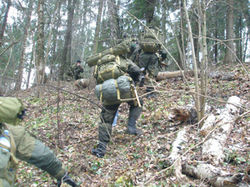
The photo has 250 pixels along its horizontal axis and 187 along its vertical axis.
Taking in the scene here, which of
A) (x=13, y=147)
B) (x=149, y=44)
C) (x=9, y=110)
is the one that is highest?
(x=149, y=44)

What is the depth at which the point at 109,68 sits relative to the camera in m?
4.78

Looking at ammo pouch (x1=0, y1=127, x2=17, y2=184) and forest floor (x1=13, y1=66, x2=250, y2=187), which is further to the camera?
forest floor (x1=13, y1=66, x2=250, y2=187)

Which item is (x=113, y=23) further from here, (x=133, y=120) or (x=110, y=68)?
(x=133, y=120)

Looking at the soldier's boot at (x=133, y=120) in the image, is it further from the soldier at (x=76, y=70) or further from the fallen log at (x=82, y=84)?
the soldier at (x=76, y=70)

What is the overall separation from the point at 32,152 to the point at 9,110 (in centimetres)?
68

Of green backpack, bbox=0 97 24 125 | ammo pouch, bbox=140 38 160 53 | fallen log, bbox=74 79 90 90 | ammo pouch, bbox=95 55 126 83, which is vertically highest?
ammo pouch, bbox=140 38 160 53

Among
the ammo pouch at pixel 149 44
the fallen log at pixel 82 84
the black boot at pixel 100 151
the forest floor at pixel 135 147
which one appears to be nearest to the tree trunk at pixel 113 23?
the ammo pouch at pixel 149 44

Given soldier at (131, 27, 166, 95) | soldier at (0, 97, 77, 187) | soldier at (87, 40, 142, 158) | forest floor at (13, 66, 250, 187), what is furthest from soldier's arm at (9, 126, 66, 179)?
soldier at (131, 27, 166, 95)

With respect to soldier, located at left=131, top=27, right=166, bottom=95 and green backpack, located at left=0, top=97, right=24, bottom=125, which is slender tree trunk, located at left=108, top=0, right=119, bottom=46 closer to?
soldier, located at left=131, top=27, right=166, bottom=95

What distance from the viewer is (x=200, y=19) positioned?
449 cm

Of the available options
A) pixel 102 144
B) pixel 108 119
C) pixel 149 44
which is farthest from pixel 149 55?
pixel 102 144

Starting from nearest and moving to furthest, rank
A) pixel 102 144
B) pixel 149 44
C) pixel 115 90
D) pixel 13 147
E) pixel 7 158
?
pixel 7 158 < pixel 13 147 < pixel 115 90 < pixel 102 144 < pixel 149 44

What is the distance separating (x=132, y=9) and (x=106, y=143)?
904cm

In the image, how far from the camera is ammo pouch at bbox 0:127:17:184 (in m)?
2.21
